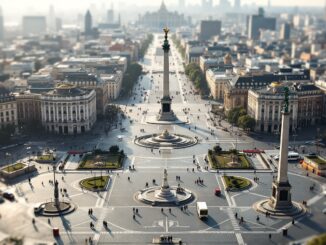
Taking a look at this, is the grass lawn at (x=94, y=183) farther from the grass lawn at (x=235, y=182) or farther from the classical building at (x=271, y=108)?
the classical building at (x=271, y=108)

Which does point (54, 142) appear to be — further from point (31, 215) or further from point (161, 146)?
point (31, 215)

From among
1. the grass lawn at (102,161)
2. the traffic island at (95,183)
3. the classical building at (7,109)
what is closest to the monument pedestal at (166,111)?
the classical building at (7,109)

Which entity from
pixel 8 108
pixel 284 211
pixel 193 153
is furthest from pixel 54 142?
pixel 284 211

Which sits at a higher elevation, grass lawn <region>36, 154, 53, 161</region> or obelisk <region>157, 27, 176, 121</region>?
obelisk <region>157, 27, 176, 121</region>

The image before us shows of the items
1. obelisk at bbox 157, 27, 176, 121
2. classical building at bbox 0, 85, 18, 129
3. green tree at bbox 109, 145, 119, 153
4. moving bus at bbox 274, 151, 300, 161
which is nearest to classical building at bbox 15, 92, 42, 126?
classical building at bbox 0, 85, 18, 129

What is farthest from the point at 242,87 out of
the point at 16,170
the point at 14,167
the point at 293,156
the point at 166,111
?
the point at 16,170

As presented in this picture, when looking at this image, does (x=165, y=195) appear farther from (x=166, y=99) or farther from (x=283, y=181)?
(x=166, y=99)

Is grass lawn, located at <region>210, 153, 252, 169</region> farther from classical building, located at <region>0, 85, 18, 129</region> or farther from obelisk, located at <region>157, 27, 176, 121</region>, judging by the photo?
classical building, located at <region>0, 85, 18, 129</region>
